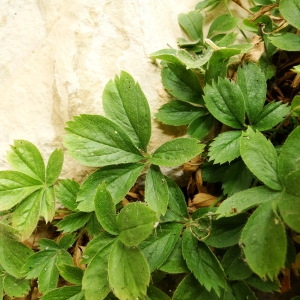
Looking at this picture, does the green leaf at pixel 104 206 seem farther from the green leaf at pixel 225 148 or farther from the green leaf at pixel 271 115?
the green leaf at pixel 271 115

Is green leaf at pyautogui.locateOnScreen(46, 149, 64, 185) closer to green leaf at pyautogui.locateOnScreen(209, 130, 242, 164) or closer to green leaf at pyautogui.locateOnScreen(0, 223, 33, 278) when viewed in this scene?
green leaf at pyautogui.locateOnScreen(0, 223, 33, 278)

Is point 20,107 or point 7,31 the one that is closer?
point 20,107

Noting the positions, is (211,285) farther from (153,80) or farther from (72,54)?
(72,54)

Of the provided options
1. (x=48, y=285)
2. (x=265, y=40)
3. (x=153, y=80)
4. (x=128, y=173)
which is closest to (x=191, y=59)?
(x=153, y=80)

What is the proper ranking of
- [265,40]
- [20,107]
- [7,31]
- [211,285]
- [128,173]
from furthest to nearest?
[7,31] < [20,107] < [265,40] < [128,173] < [211,285]

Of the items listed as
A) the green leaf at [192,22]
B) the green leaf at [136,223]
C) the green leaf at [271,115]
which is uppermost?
the green leaf at [192,22]

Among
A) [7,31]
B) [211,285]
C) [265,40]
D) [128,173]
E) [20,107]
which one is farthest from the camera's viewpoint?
[7,31]

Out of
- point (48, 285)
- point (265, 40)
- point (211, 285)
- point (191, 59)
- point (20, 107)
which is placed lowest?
point (211, 285)

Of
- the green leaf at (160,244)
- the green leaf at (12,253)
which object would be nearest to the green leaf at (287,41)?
the green leaf at (160,244)
